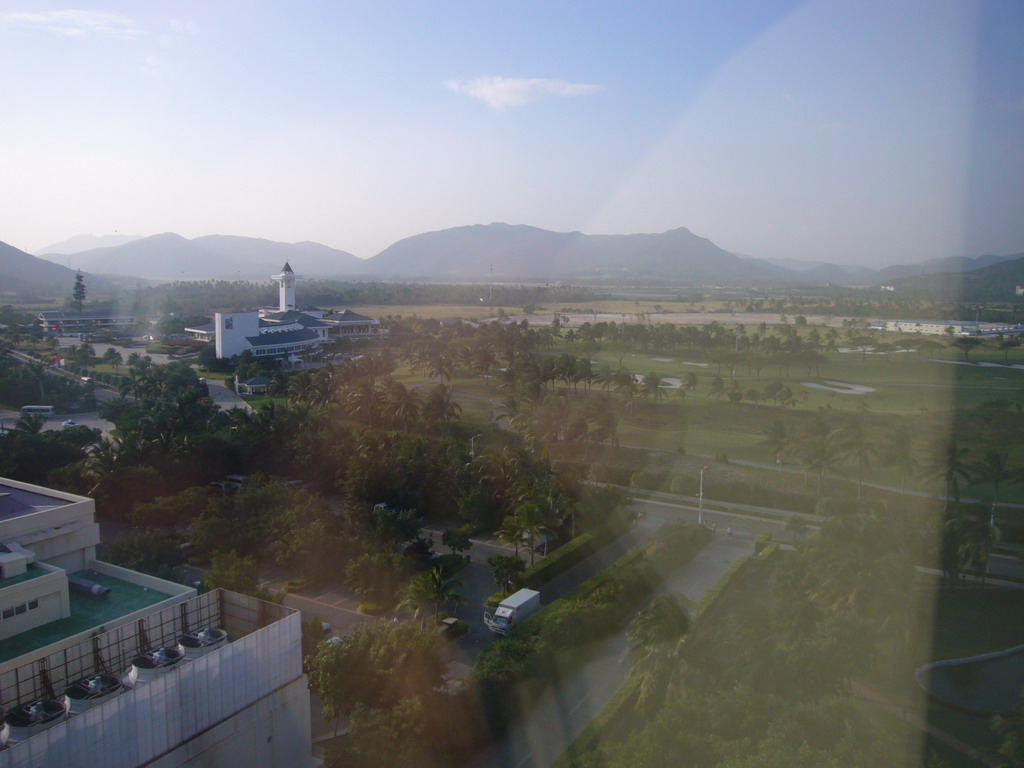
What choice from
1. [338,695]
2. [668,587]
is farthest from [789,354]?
[338,695]

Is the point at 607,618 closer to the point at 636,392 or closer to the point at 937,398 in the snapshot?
the point at 636,392

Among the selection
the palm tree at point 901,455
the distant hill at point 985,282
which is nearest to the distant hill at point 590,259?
the distant hill at point 985,282

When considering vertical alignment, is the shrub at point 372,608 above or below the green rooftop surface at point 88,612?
below

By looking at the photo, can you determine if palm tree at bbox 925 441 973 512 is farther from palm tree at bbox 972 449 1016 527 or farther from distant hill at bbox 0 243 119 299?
distant hill at bbox 0 243 119 299

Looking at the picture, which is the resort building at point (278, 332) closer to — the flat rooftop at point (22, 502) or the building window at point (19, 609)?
the flat rooftop at point (22, 502)

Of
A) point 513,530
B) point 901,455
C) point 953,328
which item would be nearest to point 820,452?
point 901,455

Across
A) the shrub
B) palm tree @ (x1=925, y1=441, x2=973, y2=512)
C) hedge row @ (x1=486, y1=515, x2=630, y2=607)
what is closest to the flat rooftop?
the shrub

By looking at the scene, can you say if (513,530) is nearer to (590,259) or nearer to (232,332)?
(232,332)
